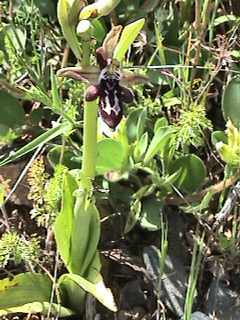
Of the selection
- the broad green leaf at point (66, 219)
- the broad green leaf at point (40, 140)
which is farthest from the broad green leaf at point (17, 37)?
the broad green leaf at point (66, 219)

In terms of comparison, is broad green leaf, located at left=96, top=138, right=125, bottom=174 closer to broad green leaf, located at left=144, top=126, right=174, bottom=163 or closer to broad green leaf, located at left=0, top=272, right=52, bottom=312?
broad green leaf, located at left=144, top=126, right=174, bottom=163

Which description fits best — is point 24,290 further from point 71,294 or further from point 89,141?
point 89,141

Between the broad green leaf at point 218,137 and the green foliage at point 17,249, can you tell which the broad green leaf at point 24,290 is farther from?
the broad green leaf at point 218,137

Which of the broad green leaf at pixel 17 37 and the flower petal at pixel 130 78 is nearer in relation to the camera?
the flower petal at pixel 130 78

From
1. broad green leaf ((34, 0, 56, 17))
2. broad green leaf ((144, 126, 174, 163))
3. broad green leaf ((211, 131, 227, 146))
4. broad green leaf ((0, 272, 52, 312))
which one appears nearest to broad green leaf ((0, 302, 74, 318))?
broad green leaf ((0, 272, 52, 312))

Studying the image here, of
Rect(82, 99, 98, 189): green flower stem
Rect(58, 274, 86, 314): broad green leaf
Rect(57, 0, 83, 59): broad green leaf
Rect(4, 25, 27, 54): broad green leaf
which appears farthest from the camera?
Rect(4, 25, 27, 54): broad green leaf

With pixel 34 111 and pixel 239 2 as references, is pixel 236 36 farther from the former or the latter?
pixel 34 111
